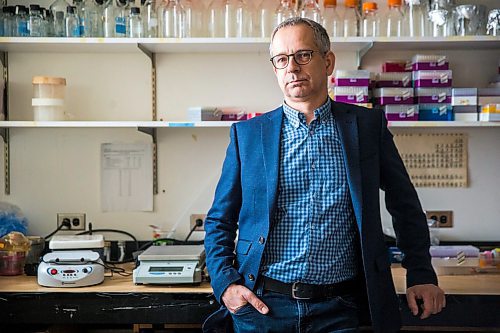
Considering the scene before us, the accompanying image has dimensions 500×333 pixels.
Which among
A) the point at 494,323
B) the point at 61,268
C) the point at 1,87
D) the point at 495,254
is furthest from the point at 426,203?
the point at 1,87

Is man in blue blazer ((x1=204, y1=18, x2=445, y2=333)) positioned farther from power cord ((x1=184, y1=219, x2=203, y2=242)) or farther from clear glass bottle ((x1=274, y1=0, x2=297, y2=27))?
power cord ((x1=184, y1=219, x2=203, y2=242))

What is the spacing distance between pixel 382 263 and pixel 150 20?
1543mm

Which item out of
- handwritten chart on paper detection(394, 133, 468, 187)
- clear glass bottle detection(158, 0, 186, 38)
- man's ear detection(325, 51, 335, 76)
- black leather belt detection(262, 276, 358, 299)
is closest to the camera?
black leather belt detection(262, 276, 358, 299)

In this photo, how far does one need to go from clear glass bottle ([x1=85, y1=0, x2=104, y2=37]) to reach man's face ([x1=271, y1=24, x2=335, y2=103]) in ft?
3.92

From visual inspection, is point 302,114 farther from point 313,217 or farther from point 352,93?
point 352,93

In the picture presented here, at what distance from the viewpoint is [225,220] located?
1.97 meters

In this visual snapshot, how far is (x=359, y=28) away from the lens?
2896mm

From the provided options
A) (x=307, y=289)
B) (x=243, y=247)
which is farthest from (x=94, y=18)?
(x=307, y=289)

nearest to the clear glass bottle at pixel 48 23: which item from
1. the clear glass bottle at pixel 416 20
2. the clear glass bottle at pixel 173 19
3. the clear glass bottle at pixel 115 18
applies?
the clear glass bottle at pixel 115 18

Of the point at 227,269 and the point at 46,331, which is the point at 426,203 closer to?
the point at 227,269

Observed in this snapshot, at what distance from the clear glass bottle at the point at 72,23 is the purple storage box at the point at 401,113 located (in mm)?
1360

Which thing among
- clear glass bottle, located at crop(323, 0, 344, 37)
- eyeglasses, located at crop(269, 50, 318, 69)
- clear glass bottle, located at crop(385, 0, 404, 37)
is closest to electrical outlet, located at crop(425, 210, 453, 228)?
clear glass bottle, located at crop(385, 0, 404, 37)

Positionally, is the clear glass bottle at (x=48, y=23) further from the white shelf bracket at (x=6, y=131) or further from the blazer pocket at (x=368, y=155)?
the blazer pocket at (x=368, y=155)

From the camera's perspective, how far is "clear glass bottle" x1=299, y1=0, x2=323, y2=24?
2753 mm
